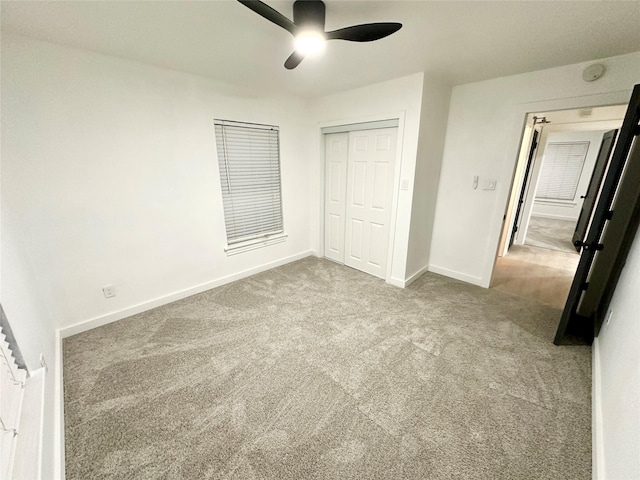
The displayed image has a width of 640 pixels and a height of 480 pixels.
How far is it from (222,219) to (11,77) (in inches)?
70.8

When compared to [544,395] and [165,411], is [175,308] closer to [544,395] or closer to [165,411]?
[165,411]

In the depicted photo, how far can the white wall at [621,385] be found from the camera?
3.32 feet

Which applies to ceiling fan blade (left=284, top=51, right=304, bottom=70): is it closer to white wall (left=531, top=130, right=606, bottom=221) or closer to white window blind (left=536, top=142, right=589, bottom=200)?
white wall (left=531, top=130, right=606, bottom=221)

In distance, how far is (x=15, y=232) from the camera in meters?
1.76

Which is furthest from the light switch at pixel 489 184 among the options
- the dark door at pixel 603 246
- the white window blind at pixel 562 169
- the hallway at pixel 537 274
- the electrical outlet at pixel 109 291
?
the white window blind at pixel 562 169

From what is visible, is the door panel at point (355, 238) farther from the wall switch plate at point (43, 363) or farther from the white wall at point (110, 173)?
the wall switch plate at point (43, 363)

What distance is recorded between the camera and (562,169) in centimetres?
644

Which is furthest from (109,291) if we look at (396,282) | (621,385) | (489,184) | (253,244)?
(489,184)

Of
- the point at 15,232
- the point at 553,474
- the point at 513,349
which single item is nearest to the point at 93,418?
the point at 15,232

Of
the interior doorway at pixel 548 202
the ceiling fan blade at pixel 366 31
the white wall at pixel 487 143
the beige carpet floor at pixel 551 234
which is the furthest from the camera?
the beige carpet floor at pixel 551 234

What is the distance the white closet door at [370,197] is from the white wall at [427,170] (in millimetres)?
309

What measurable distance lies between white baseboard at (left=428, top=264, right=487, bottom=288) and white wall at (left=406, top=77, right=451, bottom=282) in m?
0.18

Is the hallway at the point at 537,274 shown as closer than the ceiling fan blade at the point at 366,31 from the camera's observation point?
No

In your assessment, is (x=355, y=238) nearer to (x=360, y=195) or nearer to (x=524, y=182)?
(x=360, y=195)
